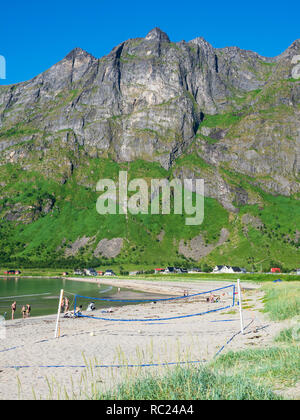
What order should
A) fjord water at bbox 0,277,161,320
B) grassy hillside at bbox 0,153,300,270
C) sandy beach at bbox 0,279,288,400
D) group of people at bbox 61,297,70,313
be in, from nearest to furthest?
1. sandy beach at bbox 0,279,288,400
2. group of people at bbox 61,297,70,313
3. fjord water at bbox 0,277,161,320
4. grassy hillside at bbox 0,153,300,270

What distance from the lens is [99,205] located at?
197 m

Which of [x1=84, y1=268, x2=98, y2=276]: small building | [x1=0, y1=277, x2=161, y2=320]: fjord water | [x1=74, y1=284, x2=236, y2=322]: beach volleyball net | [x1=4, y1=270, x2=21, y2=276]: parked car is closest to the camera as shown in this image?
[x1=74, y1=284, x2=236, y2=322]: beach volleyball net

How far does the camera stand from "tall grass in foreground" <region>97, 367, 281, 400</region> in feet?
21.1

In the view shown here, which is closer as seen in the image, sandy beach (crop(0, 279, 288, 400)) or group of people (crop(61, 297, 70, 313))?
sandy beach (crop(0, 279, 288, 400))

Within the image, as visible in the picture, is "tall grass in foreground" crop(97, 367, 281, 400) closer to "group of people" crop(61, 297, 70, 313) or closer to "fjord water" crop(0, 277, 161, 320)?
"fjord water" crop(0, 277, 161, 320)

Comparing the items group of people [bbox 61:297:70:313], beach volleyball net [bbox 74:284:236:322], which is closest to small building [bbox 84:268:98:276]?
beach volleyball net [bbox 74:284:236:322]

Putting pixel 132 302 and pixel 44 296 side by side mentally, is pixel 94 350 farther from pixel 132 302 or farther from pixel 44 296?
pixel 44 296

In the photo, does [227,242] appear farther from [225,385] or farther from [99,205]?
[225,385]

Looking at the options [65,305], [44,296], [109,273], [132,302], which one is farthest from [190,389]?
[109,273]

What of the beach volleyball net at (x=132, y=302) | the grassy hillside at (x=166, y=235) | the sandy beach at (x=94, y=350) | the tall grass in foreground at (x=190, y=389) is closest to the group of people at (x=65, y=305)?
the beach volleyball net at (x=132, y=302)

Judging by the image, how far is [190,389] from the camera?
22.0 ft

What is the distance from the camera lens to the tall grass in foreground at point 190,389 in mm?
6418

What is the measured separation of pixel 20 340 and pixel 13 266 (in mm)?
141728
